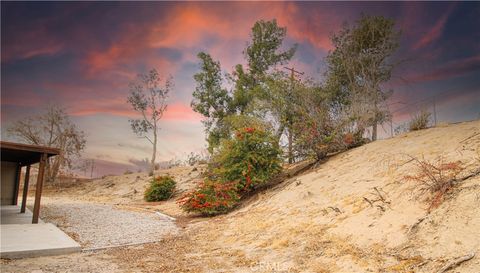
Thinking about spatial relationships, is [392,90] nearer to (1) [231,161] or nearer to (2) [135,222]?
(1) [231,161]

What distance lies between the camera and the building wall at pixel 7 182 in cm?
1653

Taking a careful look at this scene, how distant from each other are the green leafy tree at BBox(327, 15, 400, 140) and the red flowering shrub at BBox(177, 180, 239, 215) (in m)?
10.1

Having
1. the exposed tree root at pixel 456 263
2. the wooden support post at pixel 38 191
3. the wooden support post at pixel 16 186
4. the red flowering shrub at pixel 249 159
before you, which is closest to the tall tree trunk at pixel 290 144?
the red flowering shrub at pixel 249 159

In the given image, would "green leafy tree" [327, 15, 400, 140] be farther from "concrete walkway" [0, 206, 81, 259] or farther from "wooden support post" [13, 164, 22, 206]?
"wooden support post" [13, 164, 22, 206]

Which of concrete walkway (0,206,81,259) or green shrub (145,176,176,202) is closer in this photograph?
concrete walkway (0,206,81,259)

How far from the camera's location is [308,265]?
5.54 metres

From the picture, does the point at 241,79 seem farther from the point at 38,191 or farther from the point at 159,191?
the point at 38,191

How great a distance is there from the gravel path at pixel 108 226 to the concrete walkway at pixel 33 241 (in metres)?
0.50

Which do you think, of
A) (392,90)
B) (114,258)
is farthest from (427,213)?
(392,90)

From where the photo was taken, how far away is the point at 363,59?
20.5 meters

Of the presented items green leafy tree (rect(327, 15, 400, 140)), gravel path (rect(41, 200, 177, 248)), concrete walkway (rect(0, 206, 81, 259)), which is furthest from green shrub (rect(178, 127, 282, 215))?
green leafy tree (rect(327, 15, 400, 140))

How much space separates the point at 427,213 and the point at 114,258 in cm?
620

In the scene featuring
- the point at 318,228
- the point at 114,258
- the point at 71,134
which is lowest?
the point at 114,258

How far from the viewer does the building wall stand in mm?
16531
